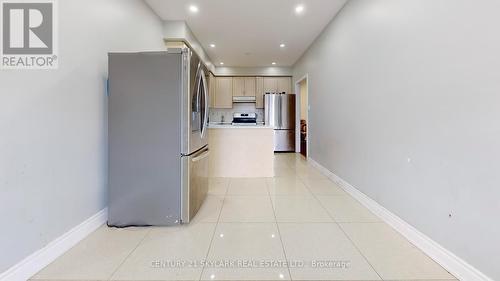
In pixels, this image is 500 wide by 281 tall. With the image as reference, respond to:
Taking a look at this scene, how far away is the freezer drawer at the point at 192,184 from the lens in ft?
7.23

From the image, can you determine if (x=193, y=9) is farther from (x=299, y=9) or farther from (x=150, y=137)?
(x=150, y=137)

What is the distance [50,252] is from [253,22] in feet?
12.4

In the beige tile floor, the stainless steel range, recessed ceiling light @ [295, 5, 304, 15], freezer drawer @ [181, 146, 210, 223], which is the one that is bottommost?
the beige tile floor

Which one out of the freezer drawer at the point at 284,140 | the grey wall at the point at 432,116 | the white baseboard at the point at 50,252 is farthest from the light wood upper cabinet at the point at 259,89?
the white baseboard at the point at 50,252

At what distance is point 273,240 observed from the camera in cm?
196

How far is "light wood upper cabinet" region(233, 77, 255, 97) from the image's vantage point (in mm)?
7414

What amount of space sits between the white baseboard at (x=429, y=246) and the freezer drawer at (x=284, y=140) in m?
4.27

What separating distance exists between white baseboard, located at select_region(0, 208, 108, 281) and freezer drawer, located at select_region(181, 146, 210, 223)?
78 centimetres

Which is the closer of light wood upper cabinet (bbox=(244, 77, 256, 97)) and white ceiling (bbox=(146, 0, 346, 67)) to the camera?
white ceiling (bbox=(146, 0, 346, 67))

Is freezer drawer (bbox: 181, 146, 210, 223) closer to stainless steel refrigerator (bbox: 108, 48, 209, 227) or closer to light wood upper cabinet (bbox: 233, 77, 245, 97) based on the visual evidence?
stainless steel refrigerator (bbox: 108, 48, 209, 227)

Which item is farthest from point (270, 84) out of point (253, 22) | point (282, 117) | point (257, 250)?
point (257, 250)

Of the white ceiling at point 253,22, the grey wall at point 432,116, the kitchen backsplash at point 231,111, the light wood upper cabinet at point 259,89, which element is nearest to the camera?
the grey wall at point 432,116

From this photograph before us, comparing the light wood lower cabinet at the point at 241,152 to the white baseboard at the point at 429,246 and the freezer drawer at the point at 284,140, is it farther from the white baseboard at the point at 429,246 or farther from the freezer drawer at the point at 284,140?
the freezer drawer at the point at 284,140

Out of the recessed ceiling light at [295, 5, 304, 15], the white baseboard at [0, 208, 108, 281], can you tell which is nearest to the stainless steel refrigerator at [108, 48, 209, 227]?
the white baseboard at [0, 208, 108, 281]
